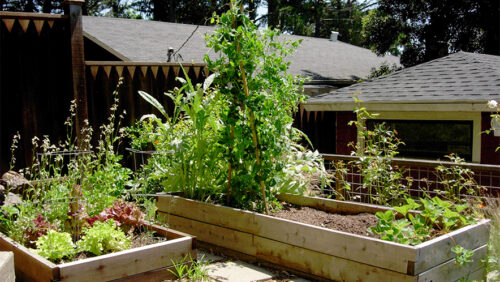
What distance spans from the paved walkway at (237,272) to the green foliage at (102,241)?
2.06 ft

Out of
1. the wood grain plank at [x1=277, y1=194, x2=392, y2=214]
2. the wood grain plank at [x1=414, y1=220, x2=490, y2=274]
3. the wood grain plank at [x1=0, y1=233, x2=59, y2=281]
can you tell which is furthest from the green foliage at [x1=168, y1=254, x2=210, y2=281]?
the wood grain plank at [x1=414, y1=220, x2=490, y2=274]

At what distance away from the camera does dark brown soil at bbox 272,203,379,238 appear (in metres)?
3.56

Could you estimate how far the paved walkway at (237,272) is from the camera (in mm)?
3396

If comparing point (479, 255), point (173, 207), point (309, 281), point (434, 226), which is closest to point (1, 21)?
point (173, 207)

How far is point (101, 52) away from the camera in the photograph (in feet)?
33.4

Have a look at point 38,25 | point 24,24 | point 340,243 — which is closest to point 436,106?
point 340,243

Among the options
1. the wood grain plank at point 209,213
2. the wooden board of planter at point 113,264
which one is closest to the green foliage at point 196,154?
the wood grain plank at point 209,213

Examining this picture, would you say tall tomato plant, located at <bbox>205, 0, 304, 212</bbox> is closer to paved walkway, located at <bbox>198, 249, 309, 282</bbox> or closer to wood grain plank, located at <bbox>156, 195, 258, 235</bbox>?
wood grain plank, located at <bbox>156, 195, 258, 235</bbox>

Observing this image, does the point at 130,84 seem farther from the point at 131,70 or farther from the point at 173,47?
the point at 173,47

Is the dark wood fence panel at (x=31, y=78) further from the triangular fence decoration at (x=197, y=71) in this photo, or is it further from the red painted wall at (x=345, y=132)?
the red painted wall at (x=345, y=132)

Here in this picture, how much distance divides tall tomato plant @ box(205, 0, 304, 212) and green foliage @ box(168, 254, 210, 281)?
0.82m

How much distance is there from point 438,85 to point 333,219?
4457mm

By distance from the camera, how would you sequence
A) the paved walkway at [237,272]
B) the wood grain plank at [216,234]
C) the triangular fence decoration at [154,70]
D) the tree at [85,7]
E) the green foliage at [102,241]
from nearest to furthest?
the green foliage at [102,241] < the paved walkway at [237,272] < the wood grain plank at [216,234] < the triangular fence decoration at [154,70] < the tree at [85,7]

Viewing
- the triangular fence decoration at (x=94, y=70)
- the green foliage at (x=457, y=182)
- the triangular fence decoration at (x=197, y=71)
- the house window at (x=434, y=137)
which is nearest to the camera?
the green foliage at (x=457, y=182)
